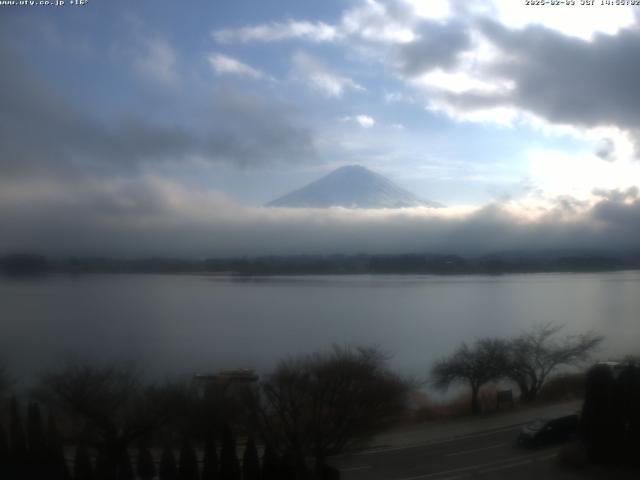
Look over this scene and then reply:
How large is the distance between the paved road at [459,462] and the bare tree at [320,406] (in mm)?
402

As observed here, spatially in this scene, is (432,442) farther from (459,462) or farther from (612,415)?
(612,415)

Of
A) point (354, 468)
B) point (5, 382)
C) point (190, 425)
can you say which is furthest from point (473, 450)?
point (5, 382)

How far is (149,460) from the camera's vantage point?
7.35 metres

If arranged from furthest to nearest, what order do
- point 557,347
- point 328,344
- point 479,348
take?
point 557,347, point 479,348, point 328,344

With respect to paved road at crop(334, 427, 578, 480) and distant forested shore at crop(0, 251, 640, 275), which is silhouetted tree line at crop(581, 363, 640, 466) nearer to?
paved road at crop(334, 427, 578, 480)

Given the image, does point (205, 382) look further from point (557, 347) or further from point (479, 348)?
point (557, 347)

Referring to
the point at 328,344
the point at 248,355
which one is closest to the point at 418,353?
the point at 328,344

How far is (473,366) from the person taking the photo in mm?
13438

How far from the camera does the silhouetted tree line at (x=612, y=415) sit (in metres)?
7.70

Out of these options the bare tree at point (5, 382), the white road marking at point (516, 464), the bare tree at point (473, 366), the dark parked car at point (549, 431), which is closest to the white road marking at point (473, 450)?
the dark parked car at point (549, 431)

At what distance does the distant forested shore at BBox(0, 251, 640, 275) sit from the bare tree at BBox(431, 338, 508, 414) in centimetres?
672

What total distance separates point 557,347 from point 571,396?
4.87m

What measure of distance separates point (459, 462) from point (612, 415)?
7.52 ft

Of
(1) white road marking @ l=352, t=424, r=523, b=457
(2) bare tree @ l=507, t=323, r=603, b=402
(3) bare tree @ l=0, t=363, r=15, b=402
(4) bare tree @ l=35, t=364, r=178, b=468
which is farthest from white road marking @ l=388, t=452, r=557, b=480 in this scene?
(3) bare tree @ l=0, t=363, r=15, b=402
